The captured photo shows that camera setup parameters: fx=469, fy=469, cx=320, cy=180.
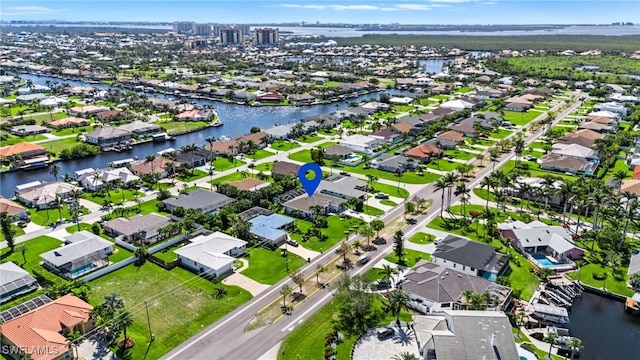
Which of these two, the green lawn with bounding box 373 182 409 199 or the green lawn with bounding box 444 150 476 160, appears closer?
the green lawn with bounding box 373 182 409 199

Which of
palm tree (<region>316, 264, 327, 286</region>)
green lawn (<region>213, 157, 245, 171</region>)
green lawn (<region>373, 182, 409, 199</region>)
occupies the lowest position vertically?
palm tree (<region>316, 264, 327, 286</region>)

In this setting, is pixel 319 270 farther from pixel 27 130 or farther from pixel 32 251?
pixel 27 130

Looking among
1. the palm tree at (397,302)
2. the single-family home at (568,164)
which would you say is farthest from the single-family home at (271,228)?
the single-family home at (568,164)

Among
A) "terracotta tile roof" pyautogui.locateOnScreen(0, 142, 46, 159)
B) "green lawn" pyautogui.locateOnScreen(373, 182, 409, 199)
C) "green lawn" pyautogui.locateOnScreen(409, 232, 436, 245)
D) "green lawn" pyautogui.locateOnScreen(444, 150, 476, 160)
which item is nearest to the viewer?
"green lawn" pyautogui.locateOnScreen(409, 232, 436, 245)

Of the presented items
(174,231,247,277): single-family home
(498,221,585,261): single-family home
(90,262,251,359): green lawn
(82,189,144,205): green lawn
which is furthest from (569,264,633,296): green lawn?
(82,189,144,205): green lawn

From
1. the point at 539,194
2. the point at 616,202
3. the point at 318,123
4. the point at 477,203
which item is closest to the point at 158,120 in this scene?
the point at 318,123

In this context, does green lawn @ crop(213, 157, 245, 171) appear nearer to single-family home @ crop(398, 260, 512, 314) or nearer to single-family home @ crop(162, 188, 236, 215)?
single-family home @ crop(162, 188, 236, 215)
